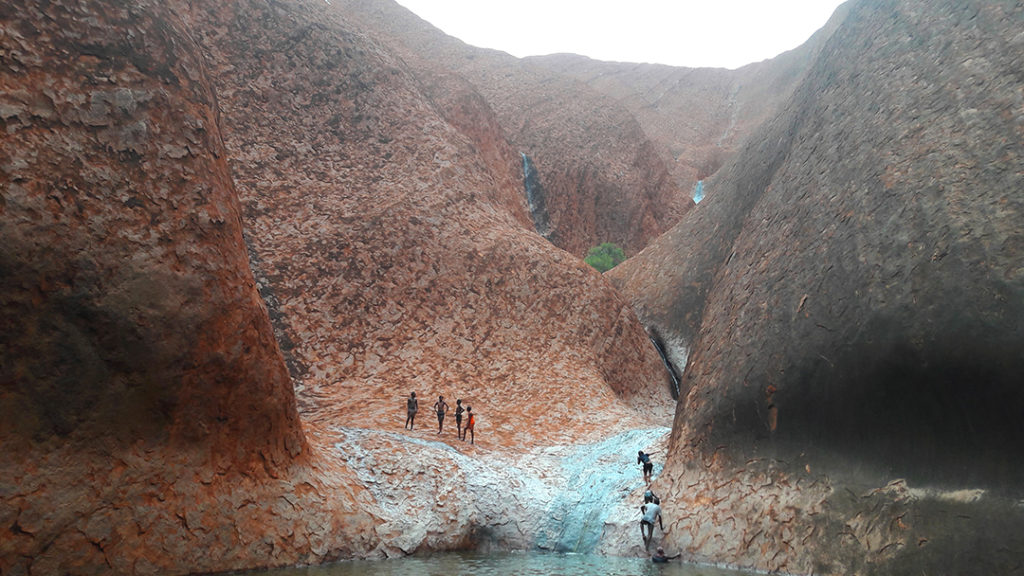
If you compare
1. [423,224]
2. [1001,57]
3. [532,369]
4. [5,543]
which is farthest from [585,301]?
[5,543]

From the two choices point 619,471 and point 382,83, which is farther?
point 382,83

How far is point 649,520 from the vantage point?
1292 cm

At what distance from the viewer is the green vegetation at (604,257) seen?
135 ft

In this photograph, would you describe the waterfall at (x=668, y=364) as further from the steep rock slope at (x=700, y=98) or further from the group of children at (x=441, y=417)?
the steep rock slope at (x=700, y=98)

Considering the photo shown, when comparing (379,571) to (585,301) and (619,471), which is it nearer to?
(619,471)

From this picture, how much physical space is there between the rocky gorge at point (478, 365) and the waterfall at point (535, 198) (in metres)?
23.4

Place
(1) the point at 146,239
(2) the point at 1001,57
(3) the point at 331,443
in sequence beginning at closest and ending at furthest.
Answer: (1) the point at 146,239 < (2) the point at 1001,57 < (3) the point at 331,443

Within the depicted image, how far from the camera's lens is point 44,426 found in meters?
8.84

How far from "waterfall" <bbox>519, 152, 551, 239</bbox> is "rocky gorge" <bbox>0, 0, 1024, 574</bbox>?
2342cm

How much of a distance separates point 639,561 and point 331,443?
713 centimetres

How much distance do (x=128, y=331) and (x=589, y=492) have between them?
1020 centimetres

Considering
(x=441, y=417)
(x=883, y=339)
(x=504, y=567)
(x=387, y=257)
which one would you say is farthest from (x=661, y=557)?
(x=387, y=257)

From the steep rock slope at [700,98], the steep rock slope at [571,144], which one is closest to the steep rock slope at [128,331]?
the steep rock slope at [571,144]

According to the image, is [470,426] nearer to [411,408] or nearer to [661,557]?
[411,408]
